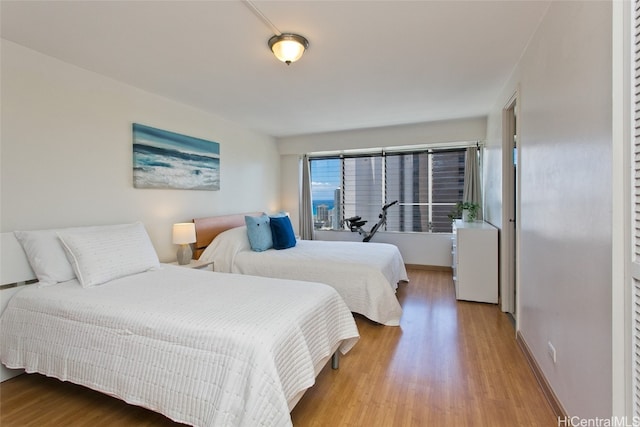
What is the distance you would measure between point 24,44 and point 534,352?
4.34m

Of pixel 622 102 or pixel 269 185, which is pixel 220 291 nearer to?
pixel 622 102

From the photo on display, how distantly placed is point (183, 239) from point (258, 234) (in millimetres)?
887

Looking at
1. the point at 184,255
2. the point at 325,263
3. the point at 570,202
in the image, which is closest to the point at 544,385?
the point at 570,202

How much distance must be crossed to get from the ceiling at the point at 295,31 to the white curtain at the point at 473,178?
4.16ft

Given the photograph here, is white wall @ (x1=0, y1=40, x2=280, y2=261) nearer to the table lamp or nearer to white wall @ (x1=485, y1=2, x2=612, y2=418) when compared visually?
the table lamp

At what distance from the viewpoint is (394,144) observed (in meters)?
4.92

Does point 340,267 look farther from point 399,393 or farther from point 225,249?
point 225,249

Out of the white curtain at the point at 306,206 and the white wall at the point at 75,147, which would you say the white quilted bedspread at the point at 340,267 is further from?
the white curtain at the point at 306,206

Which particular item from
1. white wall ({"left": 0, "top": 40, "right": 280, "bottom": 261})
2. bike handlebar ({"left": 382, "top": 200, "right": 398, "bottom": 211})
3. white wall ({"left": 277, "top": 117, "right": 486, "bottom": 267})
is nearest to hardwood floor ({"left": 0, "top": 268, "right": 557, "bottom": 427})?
white wall ({"left": 0, "top": 40, "right": 280, "bottom": 261})

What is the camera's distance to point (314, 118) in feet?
14.2

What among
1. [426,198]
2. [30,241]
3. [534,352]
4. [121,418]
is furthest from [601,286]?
[426,198]

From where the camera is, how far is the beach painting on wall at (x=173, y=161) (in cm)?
306

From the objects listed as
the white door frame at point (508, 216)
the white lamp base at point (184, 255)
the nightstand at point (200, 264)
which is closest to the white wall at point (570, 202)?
the white door frame at point (508, 216)

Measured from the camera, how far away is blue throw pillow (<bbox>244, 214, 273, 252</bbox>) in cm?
371
